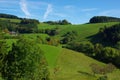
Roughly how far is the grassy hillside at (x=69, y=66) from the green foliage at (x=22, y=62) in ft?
126

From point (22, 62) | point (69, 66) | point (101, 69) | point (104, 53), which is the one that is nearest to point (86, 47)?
point (104, 53)

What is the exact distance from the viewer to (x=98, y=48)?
16075cm

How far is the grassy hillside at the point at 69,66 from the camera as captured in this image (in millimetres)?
113412

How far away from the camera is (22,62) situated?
6569cm

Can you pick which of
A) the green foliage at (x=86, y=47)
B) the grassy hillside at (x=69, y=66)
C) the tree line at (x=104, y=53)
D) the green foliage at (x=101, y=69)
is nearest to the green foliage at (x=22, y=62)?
the grassy hillside at (x=69, y=66)

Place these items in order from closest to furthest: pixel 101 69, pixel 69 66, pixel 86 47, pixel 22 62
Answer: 1. pixel 22 62
2. pixel 101 69
3. pixel 69 66
4. pixel 86 47

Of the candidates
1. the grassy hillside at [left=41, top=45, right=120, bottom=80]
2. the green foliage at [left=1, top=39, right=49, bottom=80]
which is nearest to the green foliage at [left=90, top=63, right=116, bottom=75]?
the grassy hillside at [left=41, top=45, right=120, bottom=80]

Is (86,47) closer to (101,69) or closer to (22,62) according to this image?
(101,69)

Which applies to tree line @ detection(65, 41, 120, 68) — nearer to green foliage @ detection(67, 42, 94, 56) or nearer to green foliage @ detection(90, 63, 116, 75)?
green foliage @ detection(67, 42, 94, 56)

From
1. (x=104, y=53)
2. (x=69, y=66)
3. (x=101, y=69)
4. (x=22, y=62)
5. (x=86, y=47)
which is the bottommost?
(x=101, y=69)

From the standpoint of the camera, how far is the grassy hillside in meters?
113

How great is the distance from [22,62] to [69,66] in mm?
63888

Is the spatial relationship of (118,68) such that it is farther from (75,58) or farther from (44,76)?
(44,76)

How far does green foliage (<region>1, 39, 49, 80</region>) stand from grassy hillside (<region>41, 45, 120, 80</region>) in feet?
126
